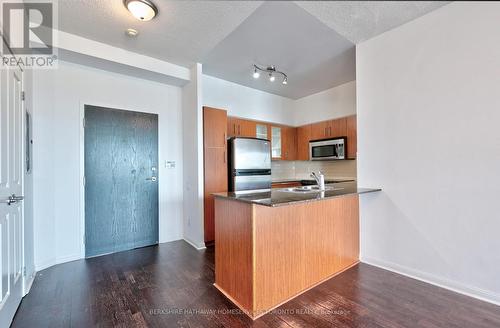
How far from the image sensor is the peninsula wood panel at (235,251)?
1.74m

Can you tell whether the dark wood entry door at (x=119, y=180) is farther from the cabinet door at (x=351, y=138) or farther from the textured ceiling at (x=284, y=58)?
the cabinet door at (x=351, y=138)

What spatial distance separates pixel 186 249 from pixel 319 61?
10.3 ft

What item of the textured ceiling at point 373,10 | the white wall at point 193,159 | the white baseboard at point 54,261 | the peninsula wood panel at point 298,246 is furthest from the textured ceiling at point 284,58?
the white baseboard at point 54,261

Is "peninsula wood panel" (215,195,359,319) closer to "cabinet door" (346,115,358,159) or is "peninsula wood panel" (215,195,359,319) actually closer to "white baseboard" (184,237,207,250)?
"white baseboard" (184,237,207,250)

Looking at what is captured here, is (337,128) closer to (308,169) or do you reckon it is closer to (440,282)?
(308,169)

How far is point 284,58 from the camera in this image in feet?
9.28

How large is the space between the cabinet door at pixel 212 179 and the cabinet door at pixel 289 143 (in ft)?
5.41

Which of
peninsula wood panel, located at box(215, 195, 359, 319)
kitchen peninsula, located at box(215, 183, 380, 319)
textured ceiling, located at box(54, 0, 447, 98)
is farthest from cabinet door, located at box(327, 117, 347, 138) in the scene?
peninsula wood panel, located at box(215, 195, 359, 319)

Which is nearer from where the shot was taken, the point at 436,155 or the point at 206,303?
the point at 206,303

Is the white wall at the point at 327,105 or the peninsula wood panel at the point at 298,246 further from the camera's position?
the white wall at the point at 327,105

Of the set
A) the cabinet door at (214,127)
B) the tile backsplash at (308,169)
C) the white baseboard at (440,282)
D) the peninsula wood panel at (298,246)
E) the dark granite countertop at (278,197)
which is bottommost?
the white baseboard at (440,282)

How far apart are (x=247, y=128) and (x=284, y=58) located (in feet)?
5.09

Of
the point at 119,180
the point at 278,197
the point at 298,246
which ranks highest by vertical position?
the point at 119,180

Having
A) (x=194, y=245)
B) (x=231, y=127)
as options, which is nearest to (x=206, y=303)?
(x=194, y=245)
